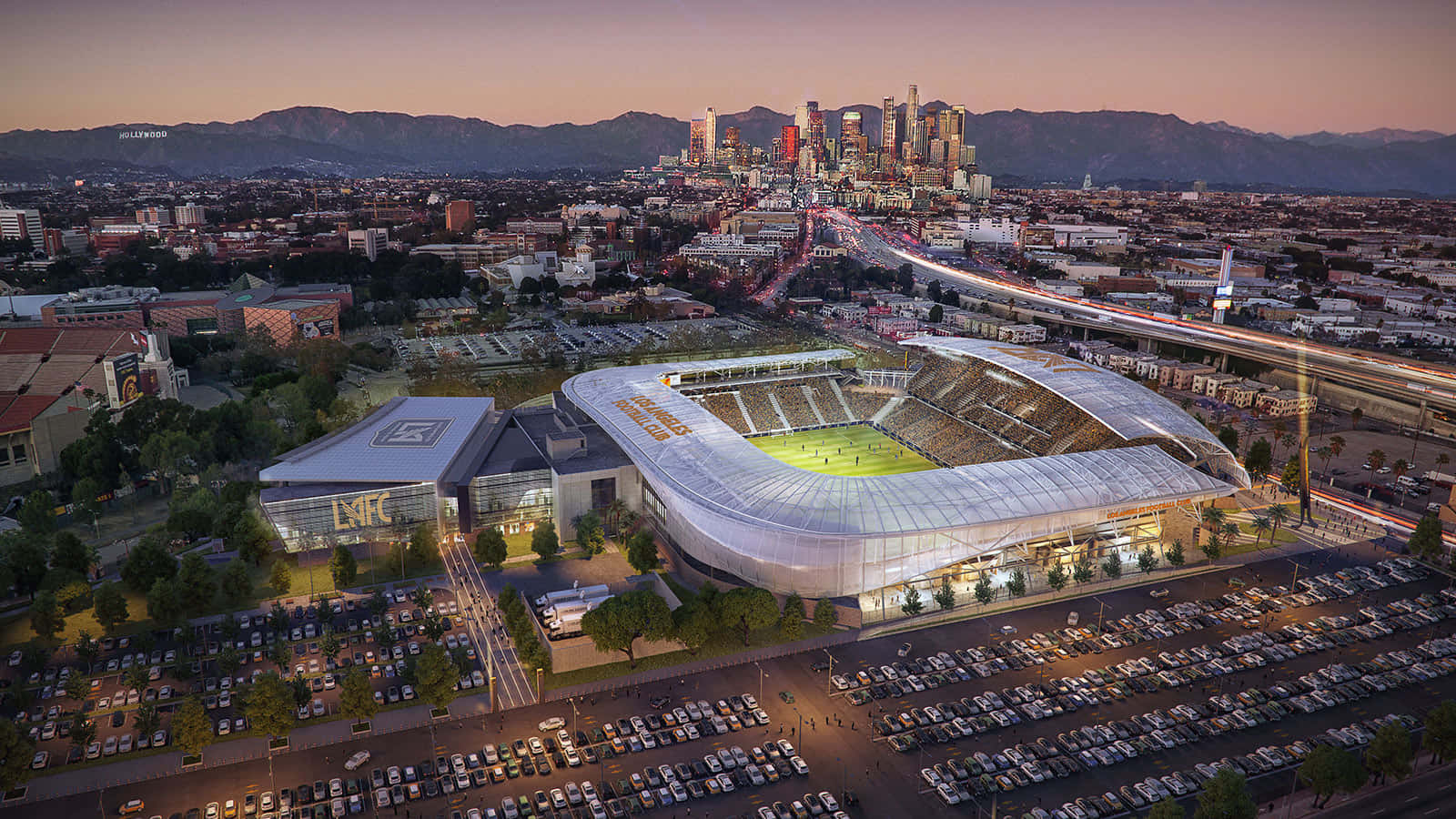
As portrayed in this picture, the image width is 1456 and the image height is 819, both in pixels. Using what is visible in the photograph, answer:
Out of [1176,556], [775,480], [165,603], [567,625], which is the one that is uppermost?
[775,480]

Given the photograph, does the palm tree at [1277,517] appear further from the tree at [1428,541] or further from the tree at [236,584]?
the tree at [236,584]

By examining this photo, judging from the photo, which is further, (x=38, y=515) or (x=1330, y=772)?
(x=38, y=515)

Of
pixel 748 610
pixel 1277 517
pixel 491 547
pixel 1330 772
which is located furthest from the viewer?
pixel 1277 517

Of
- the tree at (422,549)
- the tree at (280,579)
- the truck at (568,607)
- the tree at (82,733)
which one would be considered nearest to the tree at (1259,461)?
the truck at (568,607)

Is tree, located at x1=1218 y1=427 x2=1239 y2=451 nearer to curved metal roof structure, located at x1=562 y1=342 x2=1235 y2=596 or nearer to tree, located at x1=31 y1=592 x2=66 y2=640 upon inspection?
curved metal roof structure, located at x1=562 y1=342 x2=1235 y2=596

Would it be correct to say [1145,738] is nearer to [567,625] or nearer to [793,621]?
[793,621]

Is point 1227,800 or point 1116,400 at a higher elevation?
point 1116,400

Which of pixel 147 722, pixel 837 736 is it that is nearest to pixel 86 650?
pixel 147 722
